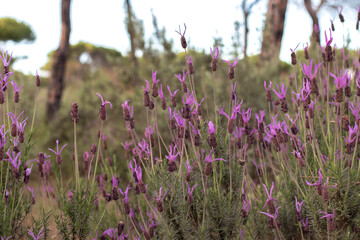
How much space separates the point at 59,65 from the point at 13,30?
22.3m

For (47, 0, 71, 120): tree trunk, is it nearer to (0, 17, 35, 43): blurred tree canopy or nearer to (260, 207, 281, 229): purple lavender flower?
(260, 207, 281, 229): purple lavender flower

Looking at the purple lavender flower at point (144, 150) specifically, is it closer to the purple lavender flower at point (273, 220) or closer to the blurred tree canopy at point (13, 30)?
the purple lavender flower at point (273, 220)

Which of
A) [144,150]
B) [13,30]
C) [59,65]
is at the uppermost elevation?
[13,30]

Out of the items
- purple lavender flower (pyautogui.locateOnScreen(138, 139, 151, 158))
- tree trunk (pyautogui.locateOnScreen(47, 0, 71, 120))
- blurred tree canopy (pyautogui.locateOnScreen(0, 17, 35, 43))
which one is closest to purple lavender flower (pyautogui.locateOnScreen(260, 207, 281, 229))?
purple lavender flower (pyautogui.locateOnScreen(138, 139, 151, 158))

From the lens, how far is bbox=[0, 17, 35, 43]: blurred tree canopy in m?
27.5

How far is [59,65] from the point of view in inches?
323

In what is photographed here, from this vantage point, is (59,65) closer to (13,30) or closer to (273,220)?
(273,220)

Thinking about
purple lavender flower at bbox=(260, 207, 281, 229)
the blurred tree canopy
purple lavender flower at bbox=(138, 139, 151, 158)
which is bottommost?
purple lavender flower at bbox=(260, 207, 281, 229)

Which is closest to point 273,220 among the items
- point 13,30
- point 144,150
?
point 144,150

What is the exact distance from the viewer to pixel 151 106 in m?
1.69

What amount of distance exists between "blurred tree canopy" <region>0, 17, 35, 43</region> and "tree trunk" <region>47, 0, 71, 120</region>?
22.0 metres

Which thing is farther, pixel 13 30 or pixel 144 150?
pixel 13 30

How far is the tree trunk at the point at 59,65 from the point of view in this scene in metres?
7.88

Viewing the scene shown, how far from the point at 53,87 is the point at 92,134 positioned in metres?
2.24
